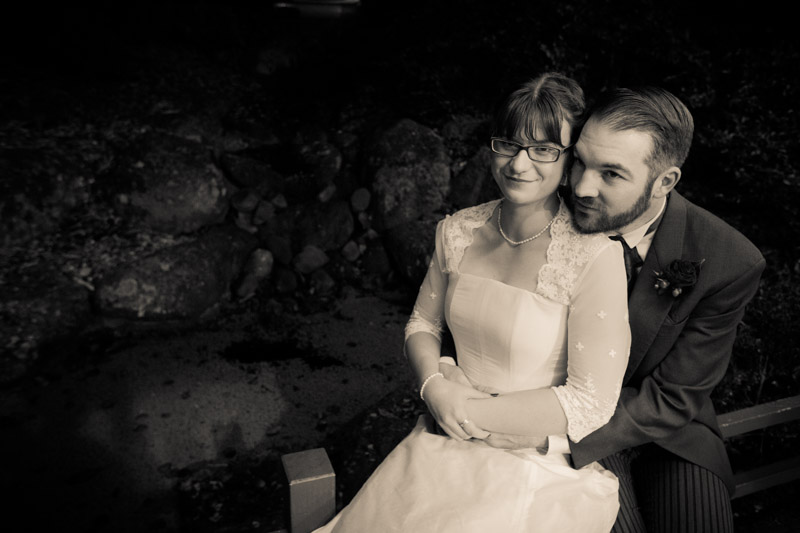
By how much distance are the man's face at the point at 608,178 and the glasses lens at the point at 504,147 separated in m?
0.21

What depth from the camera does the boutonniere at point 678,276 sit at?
190 centimetres

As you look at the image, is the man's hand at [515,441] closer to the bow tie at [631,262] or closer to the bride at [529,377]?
the bride at [529,377]

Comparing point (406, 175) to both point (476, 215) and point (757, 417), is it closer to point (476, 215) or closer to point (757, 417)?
point (476, 215)

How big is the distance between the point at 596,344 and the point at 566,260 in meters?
0.29

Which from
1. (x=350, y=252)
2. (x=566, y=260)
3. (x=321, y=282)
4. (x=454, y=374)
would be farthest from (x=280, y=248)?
(x=566, y=260)

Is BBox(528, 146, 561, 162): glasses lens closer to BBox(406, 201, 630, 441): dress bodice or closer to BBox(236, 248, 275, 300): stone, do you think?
BBox(406, 201, 630, 441): dress bodice

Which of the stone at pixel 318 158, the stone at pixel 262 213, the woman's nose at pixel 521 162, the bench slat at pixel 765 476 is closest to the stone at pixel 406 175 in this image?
the stone at pixel 318 158

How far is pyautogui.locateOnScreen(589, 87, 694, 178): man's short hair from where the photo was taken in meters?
1.76

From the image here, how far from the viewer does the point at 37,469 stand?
3.86 metres

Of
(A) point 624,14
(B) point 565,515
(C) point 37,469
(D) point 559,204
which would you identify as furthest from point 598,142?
(A) point 624,14

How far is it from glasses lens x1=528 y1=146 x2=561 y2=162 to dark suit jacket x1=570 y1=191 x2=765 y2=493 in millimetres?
565

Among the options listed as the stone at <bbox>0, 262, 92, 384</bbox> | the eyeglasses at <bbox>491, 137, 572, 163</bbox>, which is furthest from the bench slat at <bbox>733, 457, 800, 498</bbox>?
the stone at <bbox>0, 262, 92, 384</bbox>

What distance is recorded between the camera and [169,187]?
6488 millimetres

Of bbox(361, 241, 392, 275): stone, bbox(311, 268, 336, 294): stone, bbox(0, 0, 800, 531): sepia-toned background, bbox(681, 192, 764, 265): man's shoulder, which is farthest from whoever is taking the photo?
bbox(361, 241, 392, 275): stone
